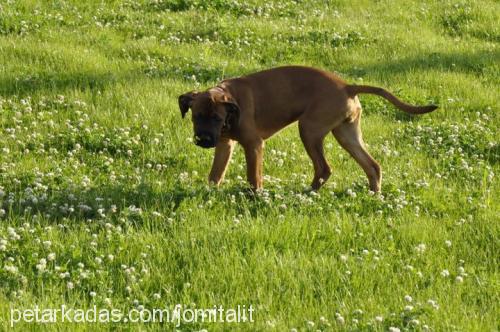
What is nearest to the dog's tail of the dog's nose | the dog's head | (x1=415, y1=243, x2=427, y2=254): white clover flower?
the dog's head

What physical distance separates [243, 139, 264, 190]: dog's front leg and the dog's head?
32 cm

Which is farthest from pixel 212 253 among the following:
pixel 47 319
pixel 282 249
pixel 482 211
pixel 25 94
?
pixel 25 94

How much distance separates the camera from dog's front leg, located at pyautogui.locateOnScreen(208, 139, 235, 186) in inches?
311

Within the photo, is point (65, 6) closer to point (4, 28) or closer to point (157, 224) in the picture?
point (4, 28)

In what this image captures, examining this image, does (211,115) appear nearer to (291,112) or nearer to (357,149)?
(291,112)

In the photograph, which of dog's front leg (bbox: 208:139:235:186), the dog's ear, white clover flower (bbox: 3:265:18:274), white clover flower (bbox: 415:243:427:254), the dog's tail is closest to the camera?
white clover flower (bbox: 3:265:18:274)

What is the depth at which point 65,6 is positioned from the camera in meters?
13.5

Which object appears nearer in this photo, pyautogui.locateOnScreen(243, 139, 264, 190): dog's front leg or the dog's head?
the dog's head

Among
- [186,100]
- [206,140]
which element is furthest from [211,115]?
[186,100]

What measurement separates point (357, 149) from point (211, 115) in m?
1.70

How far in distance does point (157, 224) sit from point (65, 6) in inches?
320

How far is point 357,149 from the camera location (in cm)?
809

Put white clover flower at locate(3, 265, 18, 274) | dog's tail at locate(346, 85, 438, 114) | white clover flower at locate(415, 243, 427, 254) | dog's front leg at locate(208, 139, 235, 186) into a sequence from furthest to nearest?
1. dog's front leg at locate(208, 139, 235, 186)
2. dog's tail at locate(346, 85, 438, 114)
3. white clover flower at locate(415, 243, 427, 254)
4. white clover flower at locate(3, 265, 18, 274)

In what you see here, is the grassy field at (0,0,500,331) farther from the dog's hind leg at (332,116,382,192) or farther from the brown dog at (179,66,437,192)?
the brown dog at (179,66,437,192)
